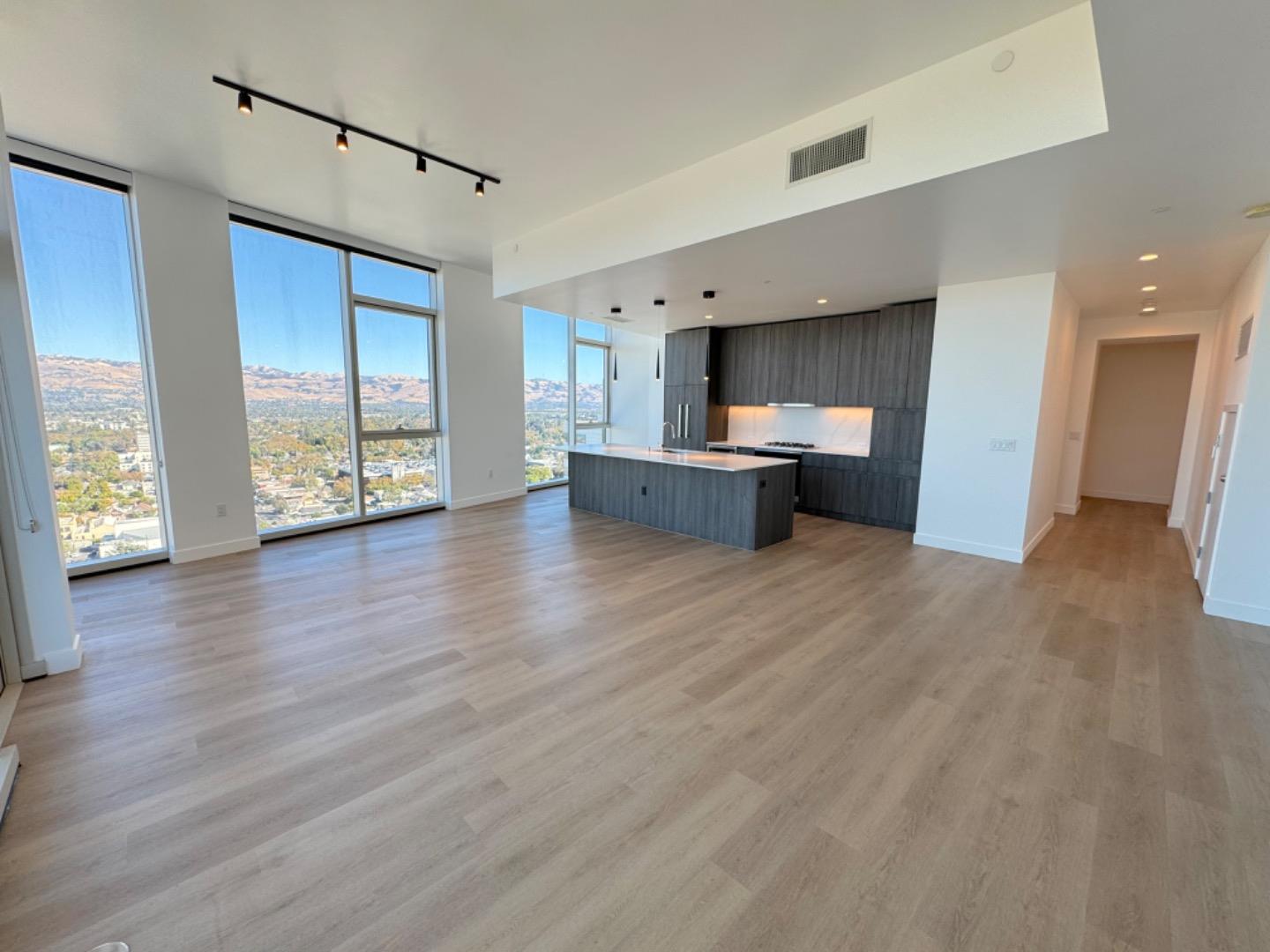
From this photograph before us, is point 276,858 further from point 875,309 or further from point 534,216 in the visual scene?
point 875,309

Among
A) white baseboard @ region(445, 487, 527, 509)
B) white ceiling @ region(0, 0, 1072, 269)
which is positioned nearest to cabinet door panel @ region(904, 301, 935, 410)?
white ceiling @ region(0, 0, 1072, 269)

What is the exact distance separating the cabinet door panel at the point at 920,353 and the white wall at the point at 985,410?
1.97 feet

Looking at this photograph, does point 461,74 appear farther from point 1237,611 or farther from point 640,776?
point 1237,611

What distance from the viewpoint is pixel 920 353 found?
566 centimetres

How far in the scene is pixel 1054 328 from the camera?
457 centimetres

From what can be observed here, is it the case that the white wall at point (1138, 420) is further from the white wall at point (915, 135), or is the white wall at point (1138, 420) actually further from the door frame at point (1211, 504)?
the white wall at point (915, 135)

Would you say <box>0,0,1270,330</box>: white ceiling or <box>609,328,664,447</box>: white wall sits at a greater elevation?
<box>0,0,1270,330</box>: white ceiling

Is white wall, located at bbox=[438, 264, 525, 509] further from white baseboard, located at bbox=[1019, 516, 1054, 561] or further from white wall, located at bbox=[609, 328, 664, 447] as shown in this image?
white baseboard, located at bbox=[1019, 516, 1054, 561]

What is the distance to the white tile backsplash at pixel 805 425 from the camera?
22.6ft

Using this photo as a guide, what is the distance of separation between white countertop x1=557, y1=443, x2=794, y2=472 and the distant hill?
213 cm

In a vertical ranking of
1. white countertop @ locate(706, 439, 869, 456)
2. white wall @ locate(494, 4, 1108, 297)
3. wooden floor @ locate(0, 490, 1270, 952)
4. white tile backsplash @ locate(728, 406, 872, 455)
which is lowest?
wooden floor @ locate(0, 490, 1270, 952)

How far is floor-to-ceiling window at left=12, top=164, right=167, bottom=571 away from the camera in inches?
146

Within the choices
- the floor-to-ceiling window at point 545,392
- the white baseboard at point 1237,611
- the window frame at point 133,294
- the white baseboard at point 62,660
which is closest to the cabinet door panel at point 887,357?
the white baseboard at point 1237,611

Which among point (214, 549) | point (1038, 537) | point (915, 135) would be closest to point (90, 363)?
point (214, 549)
